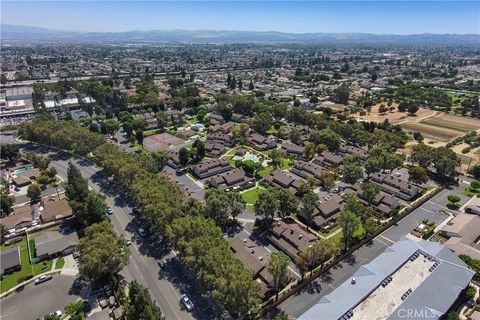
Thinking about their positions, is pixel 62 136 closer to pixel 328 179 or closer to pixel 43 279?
pixel 43 279

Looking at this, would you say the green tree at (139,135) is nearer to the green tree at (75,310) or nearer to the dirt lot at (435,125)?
the green tree at (75,310)

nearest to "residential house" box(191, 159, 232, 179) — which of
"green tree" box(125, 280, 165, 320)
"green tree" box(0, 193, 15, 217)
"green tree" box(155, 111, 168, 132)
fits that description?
"green tree" box(155, 111, 168, 132)

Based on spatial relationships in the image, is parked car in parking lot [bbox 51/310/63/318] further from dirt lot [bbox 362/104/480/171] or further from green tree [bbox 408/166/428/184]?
dirt lot [bbox 362/104/480/171]

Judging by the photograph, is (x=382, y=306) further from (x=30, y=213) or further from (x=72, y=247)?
(x=30, y=213)

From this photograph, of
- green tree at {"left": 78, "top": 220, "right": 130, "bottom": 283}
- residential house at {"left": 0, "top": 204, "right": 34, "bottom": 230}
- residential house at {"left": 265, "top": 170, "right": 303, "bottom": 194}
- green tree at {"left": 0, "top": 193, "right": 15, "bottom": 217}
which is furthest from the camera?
residential house at {"left": 265, "top": 170, "right": 303, "bottom": 194}

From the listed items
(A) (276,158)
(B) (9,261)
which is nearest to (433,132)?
(A) (276,158)

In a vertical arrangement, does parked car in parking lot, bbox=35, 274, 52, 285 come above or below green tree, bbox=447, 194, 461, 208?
below
